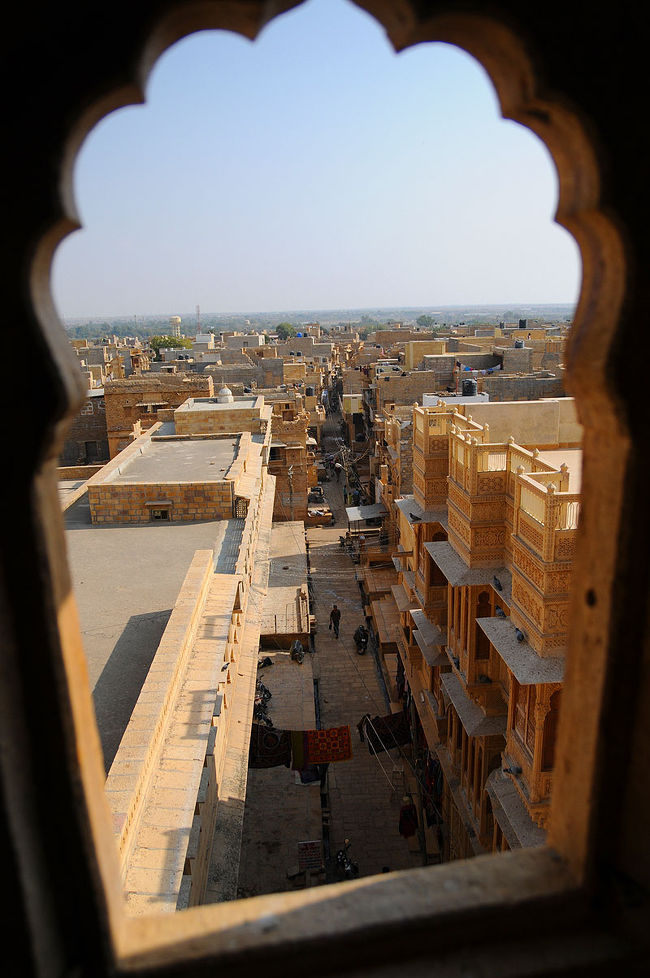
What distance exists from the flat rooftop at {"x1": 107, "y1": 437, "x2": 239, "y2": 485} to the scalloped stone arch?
13635 millimetres

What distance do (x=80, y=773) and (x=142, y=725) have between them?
193 inches

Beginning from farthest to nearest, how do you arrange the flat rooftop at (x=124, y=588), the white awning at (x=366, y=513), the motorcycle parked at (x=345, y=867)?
the white awning at (x=366, y=513), the motorcycle parked at (x=345, y=867), the flat rooftop at (x=124, y=588)

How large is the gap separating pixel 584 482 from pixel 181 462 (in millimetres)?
17928

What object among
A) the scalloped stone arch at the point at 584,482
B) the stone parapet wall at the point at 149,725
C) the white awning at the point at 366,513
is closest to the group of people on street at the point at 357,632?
the white awning at the point at 366,513

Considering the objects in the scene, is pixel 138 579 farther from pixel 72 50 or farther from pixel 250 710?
pixel 72 50

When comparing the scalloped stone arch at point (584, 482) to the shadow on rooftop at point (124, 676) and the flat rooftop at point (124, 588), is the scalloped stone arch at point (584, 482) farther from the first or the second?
the shadow on rooftop at point (124, 676)

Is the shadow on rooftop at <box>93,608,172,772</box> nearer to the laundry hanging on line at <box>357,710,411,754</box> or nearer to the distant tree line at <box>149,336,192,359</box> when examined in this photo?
the laundry hanging on line at <box>357,710,411,754</box>

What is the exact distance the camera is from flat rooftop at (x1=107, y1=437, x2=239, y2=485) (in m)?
17.3

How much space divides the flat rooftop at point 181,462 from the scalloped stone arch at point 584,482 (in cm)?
1364

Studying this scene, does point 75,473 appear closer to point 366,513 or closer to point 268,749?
point 366,513

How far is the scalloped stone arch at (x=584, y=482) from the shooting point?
5.68ft

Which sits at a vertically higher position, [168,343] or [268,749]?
[168,343]

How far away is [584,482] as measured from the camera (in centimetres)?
218

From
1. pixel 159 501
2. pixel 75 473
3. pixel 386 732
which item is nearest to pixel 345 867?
pixel 386 732
